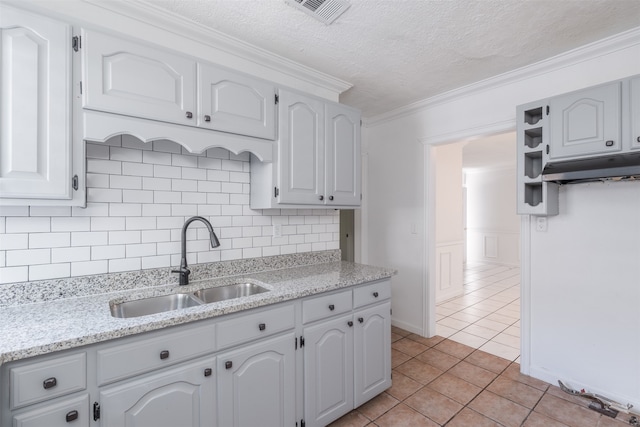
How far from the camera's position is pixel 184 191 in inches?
79.2

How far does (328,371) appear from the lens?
74.5 inches

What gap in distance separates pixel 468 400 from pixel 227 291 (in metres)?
1.89

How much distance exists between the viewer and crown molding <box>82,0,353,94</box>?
1710 millimetres

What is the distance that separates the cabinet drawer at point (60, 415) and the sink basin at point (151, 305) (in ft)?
1.57

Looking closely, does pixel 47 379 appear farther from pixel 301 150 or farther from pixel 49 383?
pixel 301 150

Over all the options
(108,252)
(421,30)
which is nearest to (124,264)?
(108,252)

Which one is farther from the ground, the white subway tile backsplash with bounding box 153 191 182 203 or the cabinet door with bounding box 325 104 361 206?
the cabinet door with bounding box 325 104 361 206

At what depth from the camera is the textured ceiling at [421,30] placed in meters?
1.75

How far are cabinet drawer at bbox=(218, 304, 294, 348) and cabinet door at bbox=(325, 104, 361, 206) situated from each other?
38.5 inches

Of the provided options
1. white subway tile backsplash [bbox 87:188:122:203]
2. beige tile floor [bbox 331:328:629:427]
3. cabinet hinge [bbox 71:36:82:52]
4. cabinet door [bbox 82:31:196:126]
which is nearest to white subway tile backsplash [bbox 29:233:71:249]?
white subway tile backsplash [bbox 87:188:122:203]

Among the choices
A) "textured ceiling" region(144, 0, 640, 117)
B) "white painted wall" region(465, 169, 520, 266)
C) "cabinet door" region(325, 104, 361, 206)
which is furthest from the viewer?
"white painted wall" region(465, 169, 520, 266)

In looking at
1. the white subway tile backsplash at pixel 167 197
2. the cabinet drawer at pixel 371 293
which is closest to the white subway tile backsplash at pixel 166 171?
the white subway tile backsplash at pixel 167 197

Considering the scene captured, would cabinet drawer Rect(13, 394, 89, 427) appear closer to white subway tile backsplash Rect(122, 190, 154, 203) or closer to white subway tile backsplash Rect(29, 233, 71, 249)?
white subway tile backsplash Rect(29, 233, 71, 249)

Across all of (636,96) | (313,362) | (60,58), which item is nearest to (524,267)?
(636,96)
